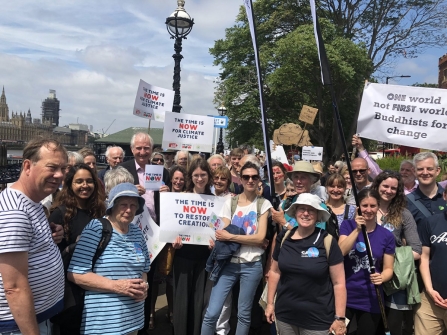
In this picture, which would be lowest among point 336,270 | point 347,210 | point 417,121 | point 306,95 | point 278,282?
point 278,282

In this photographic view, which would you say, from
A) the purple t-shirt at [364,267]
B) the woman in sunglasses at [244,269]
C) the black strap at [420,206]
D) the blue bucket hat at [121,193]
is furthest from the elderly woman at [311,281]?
the black strap at [420,206]

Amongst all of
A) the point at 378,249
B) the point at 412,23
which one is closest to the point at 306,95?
the point at 412,23

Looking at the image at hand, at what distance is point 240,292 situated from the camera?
381cm

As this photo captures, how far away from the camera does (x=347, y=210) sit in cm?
388

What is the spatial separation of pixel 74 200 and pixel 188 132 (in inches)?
113

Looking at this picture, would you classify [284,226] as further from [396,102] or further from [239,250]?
[396,102]

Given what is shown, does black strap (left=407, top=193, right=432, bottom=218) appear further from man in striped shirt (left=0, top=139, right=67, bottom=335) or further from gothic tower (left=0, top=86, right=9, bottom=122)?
gothic tower (left=0, top=86, right=9, bottom=122)

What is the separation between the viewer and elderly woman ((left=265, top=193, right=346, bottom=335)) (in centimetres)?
300

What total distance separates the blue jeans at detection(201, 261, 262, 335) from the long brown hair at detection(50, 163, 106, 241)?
137 centimetres

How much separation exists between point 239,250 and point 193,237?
57 centimetres

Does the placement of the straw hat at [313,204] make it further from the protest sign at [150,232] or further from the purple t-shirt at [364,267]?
the protest sign at [150,232]

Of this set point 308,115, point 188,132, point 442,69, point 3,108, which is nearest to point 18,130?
point 3,108

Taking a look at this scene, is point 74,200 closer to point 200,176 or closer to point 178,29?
point 200,176

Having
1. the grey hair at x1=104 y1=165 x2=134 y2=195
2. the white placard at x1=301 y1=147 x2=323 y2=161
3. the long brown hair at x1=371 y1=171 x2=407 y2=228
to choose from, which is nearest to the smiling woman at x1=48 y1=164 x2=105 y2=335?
the grey hair at x1=104 y1=165 x2=134 y2=195
